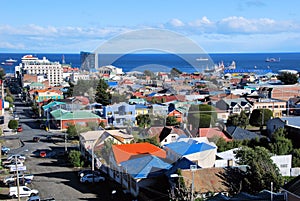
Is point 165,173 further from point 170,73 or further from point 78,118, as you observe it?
point 170,73

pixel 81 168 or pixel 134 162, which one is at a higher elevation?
pixel 134 162

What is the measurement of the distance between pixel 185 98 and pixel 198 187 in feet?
23.3

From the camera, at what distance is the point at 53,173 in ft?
16.6

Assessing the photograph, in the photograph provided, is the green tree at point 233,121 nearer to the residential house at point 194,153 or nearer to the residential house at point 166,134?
the residential house at point 166,134

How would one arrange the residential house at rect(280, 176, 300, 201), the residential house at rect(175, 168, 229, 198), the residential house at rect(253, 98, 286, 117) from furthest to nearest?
the residential house at rect(253, 98, 286, 117) → the residential house at rect(175, 168, 229, 198) → the residential house at rect(280, 176, 300, 201)

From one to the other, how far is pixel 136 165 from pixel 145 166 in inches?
3.9

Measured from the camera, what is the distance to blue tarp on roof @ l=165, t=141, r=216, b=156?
14.6 feet

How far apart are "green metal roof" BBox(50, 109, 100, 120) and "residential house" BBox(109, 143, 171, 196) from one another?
315 centimetres

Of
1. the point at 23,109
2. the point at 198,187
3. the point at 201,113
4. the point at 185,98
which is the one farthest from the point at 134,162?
the point at 23,109

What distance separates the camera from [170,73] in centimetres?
1628

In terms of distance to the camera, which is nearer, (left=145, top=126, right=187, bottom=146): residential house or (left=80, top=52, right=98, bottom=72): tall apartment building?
(left=145, top=126, right=187, bottom=146): residential house

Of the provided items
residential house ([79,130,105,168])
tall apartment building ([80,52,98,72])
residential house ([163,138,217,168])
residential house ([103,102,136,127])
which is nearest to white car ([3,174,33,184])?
residential house ([79,130,105,168])

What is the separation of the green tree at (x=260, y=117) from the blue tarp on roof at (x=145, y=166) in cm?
443

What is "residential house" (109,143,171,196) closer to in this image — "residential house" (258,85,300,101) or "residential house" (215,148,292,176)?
"residential house" (215,148,292,176)
